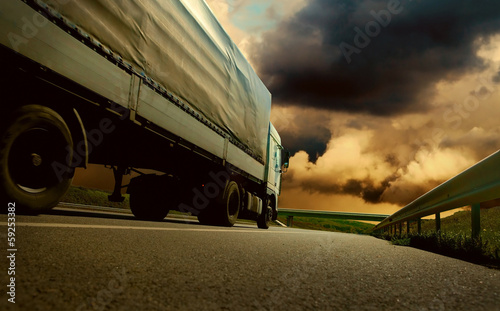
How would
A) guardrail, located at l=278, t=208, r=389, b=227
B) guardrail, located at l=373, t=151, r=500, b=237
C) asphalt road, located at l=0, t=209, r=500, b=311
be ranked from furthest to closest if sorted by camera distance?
guardrail, located at l=278, t=208, r=389, b=227
guardrail, located at l=373, t=151, r=500, b=237
asphalt road, located at l=0, t=209, r=500, b=311

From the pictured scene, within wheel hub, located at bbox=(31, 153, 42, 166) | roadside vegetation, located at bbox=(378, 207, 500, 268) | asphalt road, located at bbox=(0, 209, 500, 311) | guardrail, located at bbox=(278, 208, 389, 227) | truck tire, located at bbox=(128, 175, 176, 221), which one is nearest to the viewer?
asphalt road, located at bbox=(0, 209, 500, 311)

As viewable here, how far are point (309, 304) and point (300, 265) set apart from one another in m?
1.27

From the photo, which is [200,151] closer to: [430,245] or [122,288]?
[430,245]

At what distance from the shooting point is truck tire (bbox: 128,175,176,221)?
32.0 feet

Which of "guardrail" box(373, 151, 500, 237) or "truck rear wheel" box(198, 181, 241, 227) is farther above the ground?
"guardrail" box(373, 151, 500, 237)

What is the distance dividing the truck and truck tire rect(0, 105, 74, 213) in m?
0.01

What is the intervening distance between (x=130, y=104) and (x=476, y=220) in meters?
4.99

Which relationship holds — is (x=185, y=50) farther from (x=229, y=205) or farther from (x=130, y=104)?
(x=229, y=205)

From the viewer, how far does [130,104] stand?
19.2 feet

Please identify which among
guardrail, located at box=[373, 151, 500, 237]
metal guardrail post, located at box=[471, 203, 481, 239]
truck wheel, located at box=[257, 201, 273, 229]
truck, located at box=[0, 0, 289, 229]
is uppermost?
truck, located at box=[0, 0, 289, 229]

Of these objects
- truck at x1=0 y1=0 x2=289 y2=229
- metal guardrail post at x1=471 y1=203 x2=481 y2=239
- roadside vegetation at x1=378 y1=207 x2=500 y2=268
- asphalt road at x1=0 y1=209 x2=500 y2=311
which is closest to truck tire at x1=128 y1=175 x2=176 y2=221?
truck at x1=0 y1=0 x2=289 y2=229

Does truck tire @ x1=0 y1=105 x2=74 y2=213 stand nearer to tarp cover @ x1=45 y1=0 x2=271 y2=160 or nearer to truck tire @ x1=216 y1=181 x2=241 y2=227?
tarp cover @ x1=45 y1=0 x2=271 y2=160

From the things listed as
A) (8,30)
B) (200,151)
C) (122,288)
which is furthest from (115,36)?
(122,288)

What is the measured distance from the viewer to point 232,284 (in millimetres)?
1999
